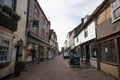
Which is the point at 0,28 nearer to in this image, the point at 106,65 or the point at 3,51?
the point at 3,51

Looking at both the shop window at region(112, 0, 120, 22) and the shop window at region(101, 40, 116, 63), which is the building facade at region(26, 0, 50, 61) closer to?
the shop window at region(101, 40, 116, 63)

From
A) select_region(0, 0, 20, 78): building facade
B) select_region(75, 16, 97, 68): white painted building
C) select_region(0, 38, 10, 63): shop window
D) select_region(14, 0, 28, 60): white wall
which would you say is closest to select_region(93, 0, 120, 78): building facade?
select_region(75, 16, 97, 68): white painted building

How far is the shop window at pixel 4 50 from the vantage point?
8.86m

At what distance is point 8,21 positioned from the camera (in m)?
9.13

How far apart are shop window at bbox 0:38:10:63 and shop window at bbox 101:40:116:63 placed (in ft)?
25.4

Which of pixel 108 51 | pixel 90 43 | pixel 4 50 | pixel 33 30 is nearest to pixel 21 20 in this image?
pixel 4 50

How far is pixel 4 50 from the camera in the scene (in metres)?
9.37

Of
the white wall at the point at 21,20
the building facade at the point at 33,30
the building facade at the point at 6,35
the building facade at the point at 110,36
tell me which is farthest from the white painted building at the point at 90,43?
the building facade at the point at 6,35

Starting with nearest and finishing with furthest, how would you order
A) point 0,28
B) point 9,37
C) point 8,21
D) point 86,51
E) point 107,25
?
point 0,28 < point 8,21 < point 9,37 < point 107,25 < point 86,51

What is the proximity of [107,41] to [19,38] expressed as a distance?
25.4ft

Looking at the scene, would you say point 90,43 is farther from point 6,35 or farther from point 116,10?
point 6,35

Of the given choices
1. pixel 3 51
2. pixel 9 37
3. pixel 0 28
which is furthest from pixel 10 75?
pixel 0 28

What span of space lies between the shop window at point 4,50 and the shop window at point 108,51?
25.4 ft

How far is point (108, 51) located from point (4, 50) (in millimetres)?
7948
